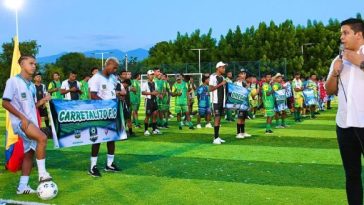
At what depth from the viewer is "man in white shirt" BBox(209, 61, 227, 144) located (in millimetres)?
13362

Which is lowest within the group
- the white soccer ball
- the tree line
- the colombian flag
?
the white soccer ball

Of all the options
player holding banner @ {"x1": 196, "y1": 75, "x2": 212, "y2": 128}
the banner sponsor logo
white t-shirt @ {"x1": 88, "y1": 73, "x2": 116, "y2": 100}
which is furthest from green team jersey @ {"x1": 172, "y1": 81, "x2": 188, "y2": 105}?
white t-shirt @ {"x1": 88, "y1": 73, "x2": 116, "y2": 100}

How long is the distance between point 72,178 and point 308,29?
6267 centimetres

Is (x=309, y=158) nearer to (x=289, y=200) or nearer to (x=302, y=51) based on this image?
(x=289, y=200)

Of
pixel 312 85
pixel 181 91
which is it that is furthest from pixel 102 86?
pixel 312 85

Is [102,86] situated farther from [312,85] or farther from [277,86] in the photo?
[312,85]

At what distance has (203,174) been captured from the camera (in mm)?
8875

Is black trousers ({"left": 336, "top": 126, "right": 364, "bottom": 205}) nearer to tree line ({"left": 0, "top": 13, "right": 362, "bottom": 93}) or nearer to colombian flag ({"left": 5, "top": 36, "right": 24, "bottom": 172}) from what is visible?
colombian flag ({"left": 5, "top": 36, "right": 24, "bottom": 172})

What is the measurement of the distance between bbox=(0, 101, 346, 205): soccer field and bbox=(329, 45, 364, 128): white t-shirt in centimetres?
219

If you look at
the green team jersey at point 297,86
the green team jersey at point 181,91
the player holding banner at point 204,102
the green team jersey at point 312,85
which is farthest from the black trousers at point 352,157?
the green team jersey at point 312,85

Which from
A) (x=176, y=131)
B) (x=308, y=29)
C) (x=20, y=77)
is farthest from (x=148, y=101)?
(x=308, y=29)

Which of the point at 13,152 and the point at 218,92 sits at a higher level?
the point at 218,92

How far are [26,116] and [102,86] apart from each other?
7.05ft

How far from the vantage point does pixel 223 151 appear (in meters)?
11.9
